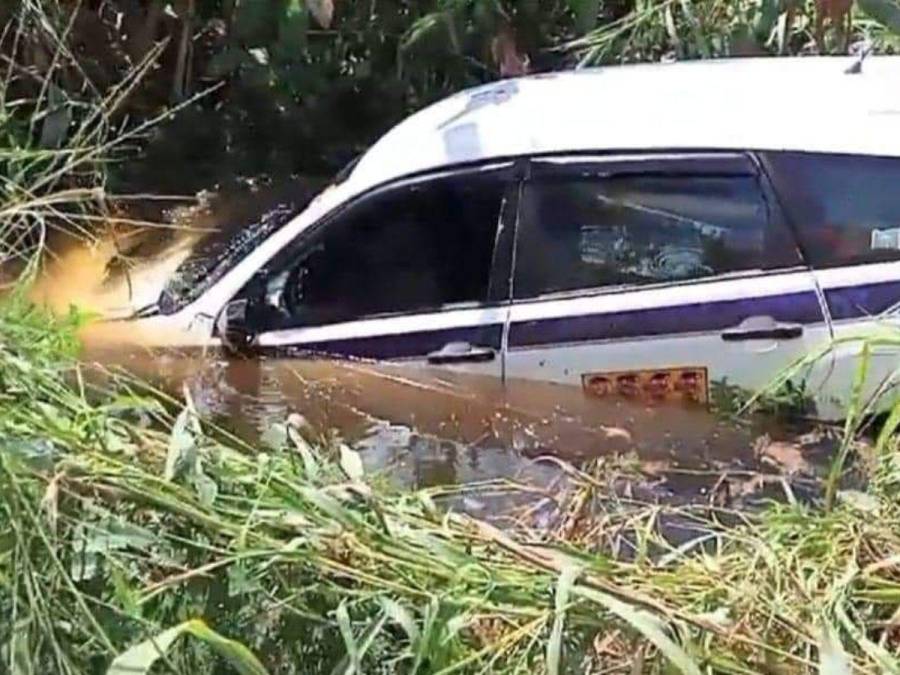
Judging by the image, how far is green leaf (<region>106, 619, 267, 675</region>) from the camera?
232 cm

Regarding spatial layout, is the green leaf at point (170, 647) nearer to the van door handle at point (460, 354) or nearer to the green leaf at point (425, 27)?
the van door handle at point (460, 354)

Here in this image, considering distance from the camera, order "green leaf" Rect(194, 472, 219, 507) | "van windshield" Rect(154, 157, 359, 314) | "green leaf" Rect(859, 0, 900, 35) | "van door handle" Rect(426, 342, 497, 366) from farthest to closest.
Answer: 1. "green leaf" Rect(859, 0, 900, 35)
2. "van windshield" Rect(154, 157, 359, 314)
3. "van door handle" Rect(426, 342, 497, 366)
4. "green leaf" Rect(194, 472, 219, 507)

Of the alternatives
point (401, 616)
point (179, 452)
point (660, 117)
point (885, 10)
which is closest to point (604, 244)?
point (660, 117)

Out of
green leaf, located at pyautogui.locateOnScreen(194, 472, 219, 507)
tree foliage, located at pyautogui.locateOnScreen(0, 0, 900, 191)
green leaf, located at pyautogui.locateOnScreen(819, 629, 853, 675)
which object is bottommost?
green leaf, located at pyautogui.locateOnScreen(819, 629, 853, 675)

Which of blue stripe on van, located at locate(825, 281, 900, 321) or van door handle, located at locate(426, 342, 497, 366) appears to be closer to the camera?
blue stripe on van, located at locate(825, 281, 900, 321)

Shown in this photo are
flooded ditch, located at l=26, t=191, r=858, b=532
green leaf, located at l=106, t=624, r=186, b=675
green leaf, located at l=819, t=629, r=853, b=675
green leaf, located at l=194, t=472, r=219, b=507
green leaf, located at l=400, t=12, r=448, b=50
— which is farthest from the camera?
green leaf, located at l=400, t=12, r=448, b=50

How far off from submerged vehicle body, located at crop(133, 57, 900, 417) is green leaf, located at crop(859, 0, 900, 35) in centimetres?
56

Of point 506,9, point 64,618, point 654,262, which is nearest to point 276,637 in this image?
point 64,618

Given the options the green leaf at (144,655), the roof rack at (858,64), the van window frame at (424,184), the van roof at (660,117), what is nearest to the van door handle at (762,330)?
the van roof at (660,117)

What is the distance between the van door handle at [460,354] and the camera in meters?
5.00

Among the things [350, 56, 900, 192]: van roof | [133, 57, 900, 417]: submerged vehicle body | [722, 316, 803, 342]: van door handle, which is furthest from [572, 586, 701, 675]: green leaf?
[350, 56, 900, 192]: van roof

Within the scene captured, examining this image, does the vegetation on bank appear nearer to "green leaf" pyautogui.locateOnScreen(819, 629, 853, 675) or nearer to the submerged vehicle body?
"green leaf" pyautogui.locateOnScreen(819, 629, 853, 675)

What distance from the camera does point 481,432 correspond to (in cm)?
484

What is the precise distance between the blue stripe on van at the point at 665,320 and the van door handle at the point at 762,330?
0.05ft
